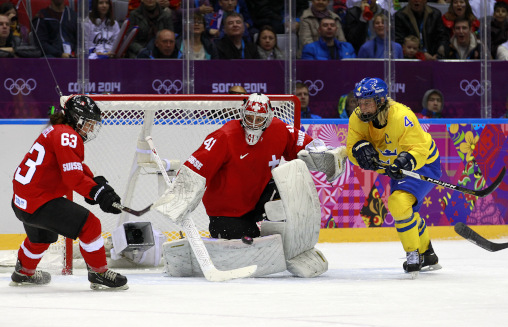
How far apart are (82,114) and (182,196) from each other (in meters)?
0.66

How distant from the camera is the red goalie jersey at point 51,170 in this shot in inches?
166

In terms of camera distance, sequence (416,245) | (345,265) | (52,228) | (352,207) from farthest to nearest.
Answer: (352,207), (345,265), (416,245), (52,228)

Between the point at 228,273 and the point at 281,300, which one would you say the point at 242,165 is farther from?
the point at 281,300

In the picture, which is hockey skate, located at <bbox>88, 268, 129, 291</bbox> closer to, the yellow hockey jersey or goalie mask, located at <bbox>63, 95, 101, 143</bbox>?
goalie mask, located at <bbox>63, 95, 101, 143</bbox>

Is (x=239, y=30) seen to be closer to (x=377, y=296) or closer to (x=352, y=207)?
(x=352, y=207)

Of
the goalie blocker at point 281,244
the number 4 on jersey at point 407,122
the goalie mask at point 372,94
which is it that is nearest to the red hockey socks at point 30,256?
the goalie blocker at point 281,244

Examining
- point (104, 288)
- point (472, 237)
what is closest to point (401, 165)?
point (472, 237)

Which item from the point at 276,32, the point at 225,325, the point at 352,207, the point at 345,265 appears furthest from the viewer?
the point at 276,32

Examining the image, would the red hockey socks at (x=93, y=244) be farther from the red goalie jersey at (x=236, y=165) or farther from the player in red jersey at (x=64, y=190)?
the red goalie jersey at (x=236, y=165)

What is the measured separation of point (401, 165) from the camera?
15.3ft

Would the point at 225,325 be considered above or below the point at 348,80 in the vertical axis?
below

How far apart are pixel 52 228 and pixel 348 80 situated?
129 inches

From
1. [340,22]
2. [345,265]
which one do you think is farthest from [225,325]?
[340,22]

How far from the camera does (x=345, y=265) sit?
5.42m
